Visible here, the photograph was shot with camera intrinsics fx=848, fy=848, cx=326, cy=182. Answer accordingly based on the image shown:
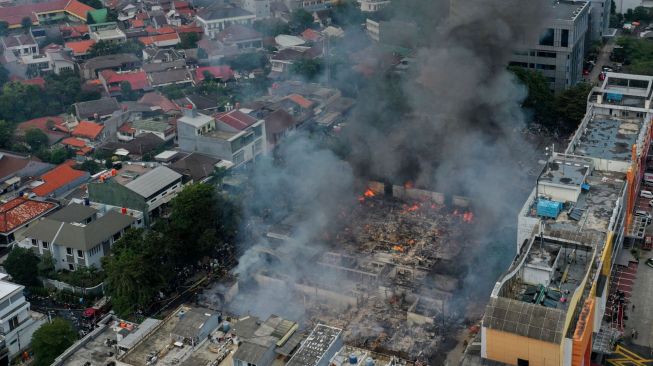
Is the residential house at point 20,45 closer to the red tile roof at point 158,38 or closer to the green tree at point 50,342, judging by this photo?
the red tile roof at point 158,38

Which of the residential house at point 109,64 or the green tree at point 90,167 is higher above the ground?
the residential house at point 109,64

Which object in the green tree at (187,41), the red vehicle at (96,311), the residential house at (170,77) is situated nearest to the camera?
the red vehicle at (96,311)

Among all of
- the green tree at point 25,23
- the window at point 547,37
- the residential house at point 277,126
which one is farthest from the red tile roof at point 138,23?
the window at point 547,37

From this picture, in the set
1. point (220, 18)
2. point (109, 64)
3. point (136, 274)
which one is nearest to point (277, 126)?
point (136, 274)

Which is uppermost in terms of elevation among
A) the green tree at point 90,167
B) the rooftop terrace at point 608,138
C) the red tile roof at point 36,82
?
the rooftop terrace at point 608,138

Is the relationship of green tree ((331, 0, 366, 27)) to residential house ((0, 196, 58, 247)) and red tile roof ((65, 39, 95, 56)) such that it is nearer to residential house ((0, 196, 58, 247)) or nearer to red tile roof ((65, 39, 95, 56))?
red tile roof ((65, 39, 95, 56))

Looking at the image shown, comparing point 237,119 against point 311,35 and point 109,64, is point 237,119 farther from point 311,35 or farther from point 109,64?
point 311,35

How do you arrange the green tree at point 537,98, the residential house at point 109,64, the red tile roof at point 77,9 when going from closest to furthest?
the green tree at point 537,98 < the residential house at point 109,64 < the red tile roof at point 77,9
